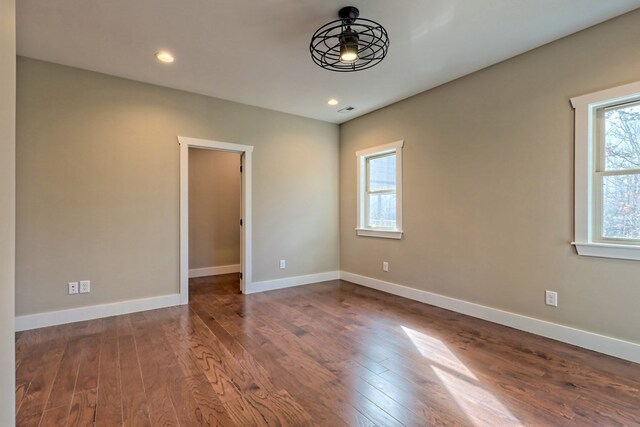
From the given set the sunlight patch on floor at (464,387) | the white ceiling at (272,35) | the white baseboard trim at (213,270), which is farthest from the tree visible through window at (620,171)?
the white baseboard trim at (213,270)

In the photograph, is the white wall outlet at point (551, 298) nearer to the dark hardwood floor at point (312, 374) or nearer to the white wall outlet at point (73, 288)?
the dark hardwood floor at point (312, 374)

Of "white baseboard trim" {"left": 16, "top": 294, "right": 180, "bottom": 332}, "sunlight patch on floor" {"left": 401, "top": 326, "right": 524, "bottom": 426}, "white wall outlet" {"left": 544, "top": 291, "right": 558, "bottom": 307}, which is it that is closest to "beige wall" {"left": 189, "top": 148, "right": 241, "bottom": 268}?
"white baseboard trim" {"left": 16, "top": 294, "right": 180, "bottom": 332}

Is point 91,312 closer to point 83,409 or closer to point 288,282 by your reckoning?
point 83,409

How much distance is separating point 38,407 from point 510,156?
4.21 m

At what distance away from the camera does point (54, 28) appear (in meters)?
2.64

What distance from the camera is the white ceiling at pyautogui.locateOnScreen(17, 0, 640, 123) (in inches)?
93.4

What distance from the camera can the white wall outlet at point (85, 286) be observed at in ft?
11.1

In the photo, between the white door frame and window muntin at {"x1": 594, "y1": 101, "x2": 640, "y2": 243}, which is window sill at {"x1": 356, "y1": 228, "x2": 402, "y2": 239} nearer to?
the white door frame

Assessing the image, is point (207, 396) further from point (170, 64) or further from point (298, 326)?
point (170, 64)

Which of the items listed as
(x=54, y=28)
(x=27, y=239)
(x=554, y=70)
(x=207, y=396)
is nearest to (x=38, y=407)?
(x=207, y=396)

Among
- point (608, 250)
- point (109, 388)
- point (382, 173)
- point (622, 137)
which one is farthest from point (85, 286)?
point (622, 137)

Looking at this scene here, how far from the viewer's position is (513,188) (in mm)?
3170

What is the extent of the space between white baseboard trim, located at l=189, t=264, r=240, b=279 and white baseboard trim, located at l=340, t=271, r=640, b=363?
315 centimetres

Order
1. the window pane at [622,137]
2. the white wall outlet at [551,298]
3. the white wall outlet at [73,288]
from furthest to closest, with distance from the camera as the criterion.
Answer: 1. the white wall outlet at [73,288]
2. the white wall outlet at [551,298]
3. the window pane at [622,137]
